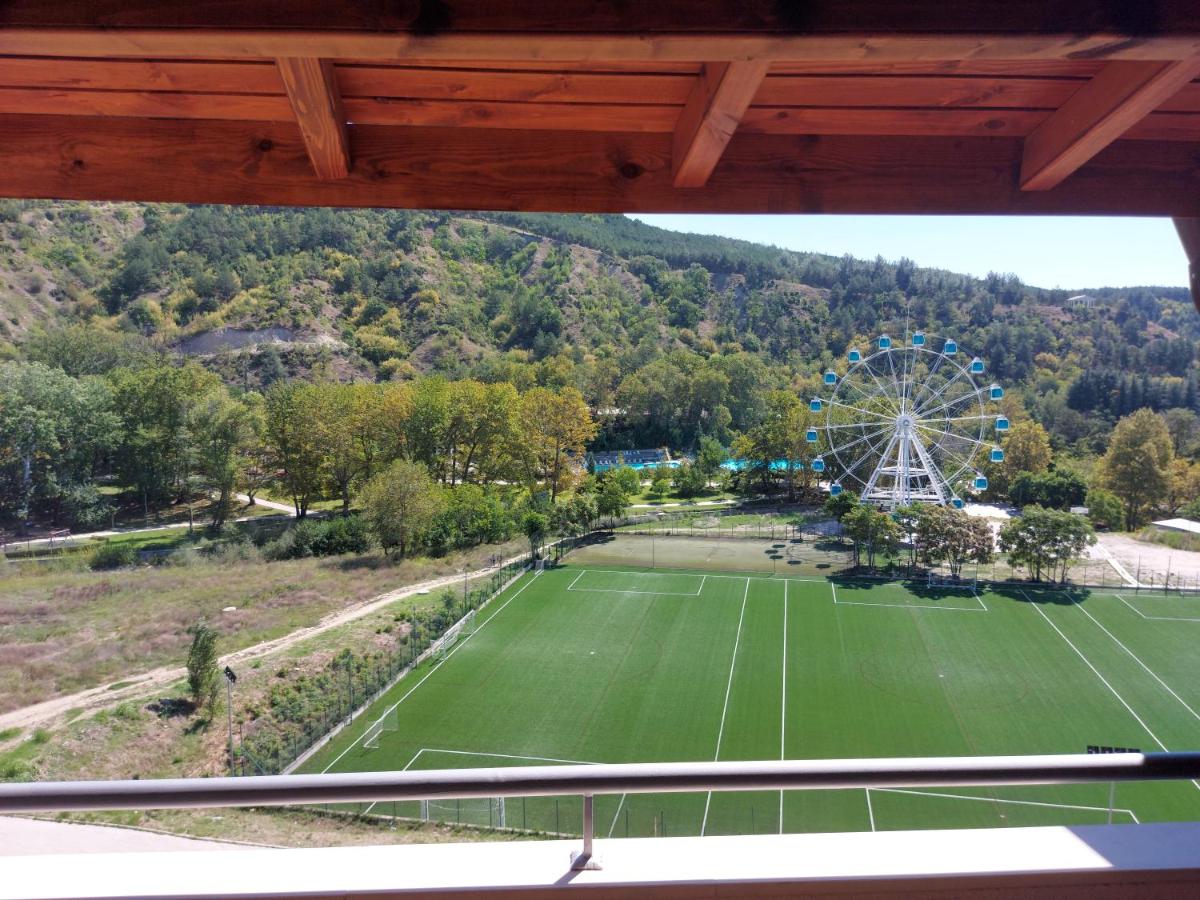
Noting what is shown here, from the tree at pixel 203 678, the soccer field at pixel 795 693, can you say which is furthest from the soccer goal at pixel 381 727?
the tree at pixel 203 678

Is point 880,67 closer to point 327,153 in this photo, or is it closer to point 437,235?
point 327,153

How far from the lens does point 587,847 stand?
0.81 m

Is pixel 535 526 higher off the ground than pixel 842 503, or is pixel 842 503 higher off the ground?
pixel 842 503

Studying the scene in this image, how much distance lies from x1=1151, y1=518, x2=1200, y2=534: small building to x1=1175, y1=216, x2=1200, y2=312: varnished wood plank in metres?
23.0

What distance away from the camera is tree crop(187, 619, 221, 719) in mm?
11141

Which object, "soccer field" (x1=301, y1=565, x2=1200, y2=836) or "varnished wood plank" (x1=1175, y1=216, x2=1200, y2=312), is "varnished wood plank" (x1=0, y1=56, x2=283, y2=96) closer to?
"varnished wood plank" (x1=1175, y1=216, x2=1200, y2=312)

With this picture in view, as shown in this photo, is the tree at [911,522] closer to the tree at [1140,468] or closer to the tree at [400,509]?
the tree at [1140,468]

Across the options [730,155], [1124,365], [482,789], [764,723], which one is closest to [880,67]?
[730,155]

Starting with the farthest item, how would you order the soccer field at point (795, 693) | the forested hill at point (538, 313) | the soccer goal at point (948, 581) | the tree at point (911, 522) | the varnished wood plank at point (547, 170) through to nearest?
the forested hill at point (538, 313)
the tree at point (911, 522)
the soccer goal at point (948, 581)
the soccer field at point (795, 693)
the varnished wood plank at point (547, 170)

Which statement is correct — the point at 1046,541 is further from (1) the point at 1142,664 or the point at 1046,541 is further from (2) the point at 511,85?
(2) the point at 511,85

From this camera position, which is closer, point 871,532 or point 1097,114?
point 1097,114

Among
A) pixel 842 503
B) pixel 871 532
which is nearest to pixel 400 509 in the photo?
pixel 842 503

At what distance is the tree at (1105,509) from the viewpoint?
20.8 m

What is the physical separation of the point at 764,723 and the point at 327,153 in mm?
11529
